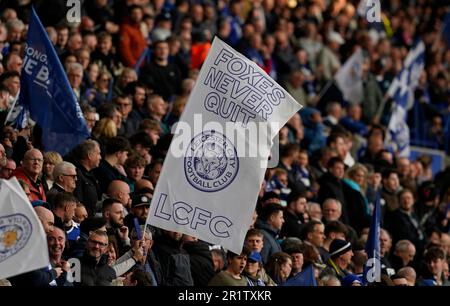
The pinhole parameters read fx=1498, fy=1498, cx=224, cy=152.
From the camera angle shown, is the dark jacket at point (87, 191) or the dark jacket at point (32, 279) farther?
the dark jacket at point (87, 191)

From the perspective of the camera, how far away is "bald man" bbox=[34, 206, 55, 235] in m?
12.5

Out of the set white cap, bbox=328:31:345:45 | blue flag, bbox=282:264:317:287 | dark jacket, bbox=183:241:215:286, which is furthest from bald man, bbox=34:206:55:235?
white cap, bbox=328:31:345:45

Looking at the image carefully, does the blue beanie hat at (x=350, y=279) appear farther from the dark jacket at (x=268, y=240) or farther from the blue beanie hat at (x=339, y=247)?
the dark jacket at (x=268, y=240)

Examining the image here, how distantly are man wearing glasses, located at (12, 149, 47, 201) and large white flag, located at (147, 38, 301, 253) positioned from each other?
1.50 metres

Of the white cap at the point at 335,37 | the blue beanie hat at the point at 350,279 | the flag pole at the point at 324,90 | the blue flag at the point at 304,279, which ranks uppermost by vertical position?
the white cap at the point at 335,37

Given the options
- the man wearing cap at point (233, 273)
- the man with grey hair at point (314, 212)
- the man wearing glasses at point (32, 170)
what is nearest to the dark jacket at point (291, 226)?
the man with grey hair at point (314, 212)

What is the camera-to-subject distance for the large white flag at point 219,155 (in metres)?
12.7

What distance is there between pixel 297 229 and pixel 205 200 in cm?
370

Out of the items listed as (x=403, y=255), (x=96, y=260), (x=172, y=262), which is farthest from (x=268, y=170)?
(x=96, y=260)

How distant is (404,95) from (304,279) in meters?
9.28

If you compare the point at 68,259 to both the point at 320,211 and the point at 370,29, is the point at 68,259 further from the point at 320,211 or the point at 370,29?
the point at 370,29

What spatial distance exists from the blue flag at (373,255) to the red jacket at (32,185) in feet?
11.5

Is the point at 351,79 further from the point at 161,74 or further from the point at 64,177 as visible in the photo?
the point at 64,177

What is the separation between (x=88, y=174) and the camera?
14.7m
